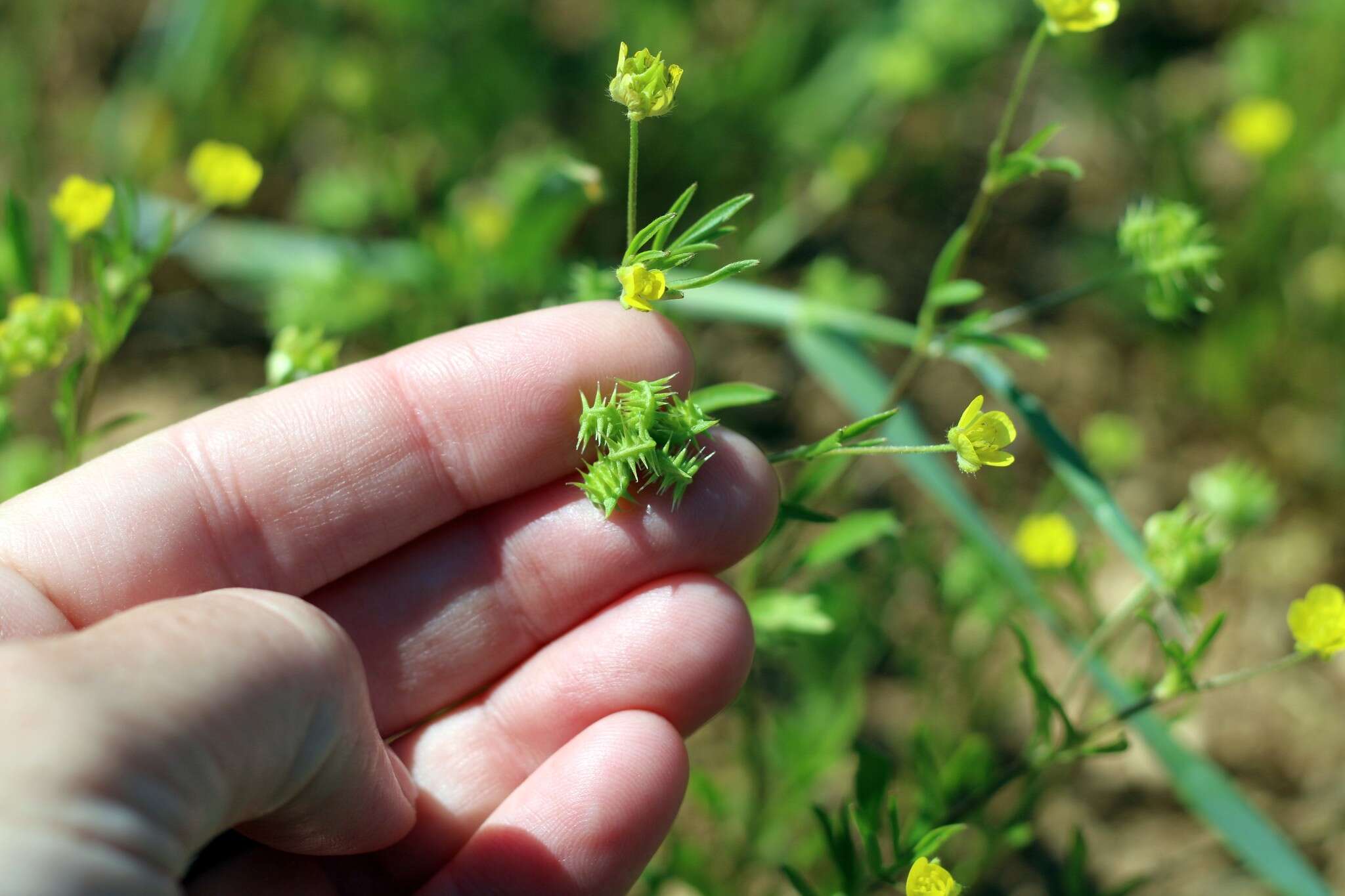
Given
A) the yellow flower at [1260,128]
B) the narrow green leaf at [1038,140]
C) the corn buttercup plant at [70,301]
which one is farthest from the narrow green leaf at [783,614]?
the yellow flower at [1260,128]

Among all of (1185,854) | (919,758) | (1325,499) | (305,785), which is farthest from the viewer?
(1325,499)

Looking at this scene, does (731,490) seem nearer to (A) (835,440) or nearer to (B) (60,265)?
(A) (835,440)

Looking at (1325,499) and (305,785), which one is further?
(1325,499)

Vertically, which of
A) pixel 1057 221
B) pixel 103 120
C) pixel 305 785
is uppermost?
pixel 103 120

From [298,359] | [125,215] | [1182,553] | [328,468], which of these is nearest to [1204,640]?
[1182,553]

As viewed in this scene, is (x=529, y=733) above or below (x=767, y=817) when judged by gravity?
above

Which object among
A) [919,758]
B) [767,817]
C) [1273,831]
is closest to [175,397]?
[767,817]

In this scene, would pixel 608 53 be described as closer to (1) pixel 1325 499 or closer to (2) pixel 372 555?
(2) pixel 372 555

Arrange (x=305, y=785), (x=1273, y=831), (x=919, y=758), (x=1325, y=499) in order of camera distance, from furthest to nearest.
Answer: (x=1325, y=499)
(x=1273, y=831)
(x=919, y=758)
(x=305, y=785)

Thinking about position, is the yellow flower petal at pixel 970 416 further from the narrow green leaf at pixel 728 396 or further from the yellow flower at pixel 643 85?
the yellow flower at pixel 643 85
